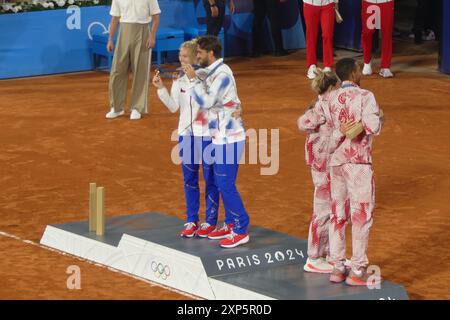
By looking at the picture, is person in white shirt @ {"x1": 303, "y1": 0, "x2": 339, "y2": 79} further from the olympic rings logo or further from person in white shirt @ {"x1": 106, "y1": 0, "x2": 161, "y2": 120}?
the olympic rings logo

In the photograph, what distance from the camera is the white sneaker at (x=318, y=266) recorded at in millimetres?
9898

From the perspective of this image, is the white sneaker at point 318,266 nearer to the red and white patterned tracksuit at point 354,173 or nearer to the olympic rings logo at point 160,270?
the red and white patterned tracksuit at point 354,173

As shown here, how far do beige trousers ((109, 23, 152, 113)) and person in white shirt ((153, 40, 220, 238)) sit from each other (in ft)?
19.7

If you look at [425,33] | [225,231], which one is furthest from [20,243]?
[425,33]

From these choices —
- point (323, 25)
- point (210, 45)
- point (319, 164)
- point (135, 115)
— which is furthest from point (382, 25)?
point (319, 164)

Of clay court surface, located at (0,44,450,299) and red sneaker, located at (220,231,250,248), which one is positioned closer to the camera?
red sneaker, located at (220,231,250,248)

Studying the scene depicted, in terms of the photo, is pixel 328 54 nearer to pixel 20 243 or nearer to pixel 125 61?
pixel 125 61

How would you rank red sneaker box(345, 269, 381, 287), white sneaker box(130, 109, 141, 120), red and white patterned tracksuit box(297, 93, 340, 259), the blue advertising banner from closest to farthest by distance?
1. red sneaker box(345, 269, 381, 287)
2. red and white patterned tracksuit box(297, 93, 340, 259)
3. white sneaker box(130, 109, 141, 120)
4. the blue advertising banner

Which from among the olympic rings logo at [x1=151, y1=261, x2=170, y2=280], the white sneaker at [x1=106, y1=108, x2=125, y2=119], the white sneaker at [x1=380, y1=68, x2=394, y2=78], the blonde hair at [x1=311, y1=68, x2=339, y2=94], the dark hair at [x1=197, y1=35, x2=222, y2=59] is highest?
the dark hair at [x1=197, y1=35, x2=222, y2=59]

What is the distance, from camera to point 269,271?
10.0 metres

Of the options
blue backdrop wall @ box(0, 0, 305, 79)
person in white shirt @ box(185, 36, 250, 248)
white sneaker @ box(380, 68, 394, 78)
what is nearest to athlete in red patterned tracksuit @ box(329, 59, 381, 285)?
person in white shirt @ box(185, 36, 250, 248)

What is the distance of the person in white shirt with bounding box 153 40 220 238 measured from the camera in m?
10.2

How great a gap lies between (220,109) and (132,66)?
266 inches

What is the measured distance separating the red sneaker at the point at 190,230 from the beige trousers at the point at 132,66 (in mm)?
6169
